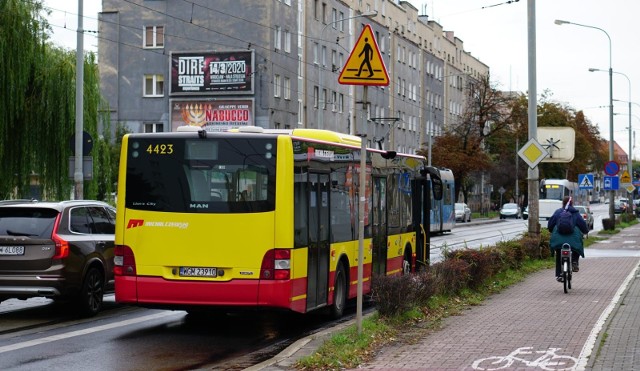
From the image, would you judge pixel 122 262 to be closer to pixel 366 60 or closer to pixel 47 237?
pixel 47 237

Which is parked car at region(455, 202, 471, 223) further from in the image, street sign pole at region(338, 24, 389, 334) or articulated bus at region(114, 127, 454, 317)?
street sign pole at region(338, 24, 389, 334)

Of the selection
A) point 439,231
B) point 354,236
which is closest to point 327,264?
point 354,236

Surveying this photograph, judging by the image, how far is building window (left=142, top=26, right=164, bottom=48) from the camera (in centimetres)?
6656

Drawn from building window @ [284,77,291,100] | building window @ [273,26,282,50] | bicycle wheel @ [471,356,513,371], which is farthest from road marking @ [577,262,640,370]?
building window @ [284,77,291,100]

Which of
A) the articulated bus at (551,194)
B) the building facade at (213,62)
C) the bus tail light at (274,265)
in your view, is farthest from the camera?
the articulated bus at (551,194)

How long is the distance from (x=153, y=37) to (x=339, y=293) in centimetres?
5351

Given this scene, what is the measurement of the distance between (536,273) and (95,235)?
1081cm

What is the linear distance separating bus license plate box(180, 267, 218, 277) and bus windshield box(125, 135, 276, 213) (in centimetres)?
71

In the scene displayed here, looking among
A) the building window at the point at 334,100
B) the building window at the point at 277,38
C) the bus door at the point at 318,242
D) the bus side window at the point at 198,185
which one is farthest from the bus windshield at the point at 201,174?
the building window at the point at 334,100

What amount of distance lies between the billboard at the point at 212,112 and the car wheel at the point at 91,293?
48.8 meters

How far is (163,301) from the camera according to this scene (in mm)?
13336

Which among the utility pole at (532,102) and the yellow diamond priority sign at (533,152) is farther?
the utility pole at (532,102)

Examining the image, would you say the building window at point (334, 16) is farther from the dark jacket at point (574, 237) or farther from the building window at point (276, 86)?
the dark jacket at point (574, 237)

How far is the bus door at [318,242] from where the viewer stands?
14.0 metres
